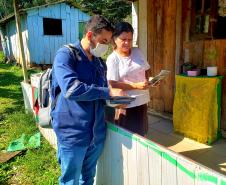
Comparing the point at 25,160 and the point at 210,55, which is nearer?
the point at 25,160

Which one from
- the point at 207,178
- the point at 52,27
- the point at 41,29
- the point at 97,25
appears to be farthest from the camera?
the point at 52,27

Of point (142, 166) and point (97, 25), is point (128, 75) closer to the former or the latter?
point (97, 25)

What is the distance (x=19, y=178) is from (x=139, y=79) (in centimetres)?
209

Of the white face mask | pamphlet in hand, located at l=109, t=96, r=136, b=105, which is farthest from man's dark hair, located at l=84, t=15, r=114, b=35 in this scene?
pamphlet in hand, located at l=109, t=96, r=136, b=105

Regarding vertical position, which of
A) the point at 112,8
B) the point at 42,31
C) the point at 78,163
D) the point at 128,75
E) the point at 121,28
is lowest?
the point at 78,163

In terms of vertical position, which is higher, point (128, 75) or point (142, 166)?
point (128, 75)

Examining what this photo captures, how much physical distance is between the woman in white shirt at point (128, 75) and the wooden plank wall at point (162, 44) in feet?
6.69

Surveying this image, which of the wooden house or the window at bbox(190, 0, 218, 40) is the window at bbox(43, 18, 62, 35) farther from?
the window at bbox(190, 0, 218, 40)

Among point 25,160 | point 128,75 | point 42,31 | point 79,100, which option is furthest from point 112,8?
point 79,100

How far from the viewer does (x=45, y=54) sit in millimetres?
14383

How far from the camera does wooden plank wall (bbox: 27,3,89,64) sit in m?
13.7

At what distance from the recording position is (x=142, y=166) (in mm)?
2084

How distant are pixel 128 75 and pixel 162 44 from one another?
2400 mm

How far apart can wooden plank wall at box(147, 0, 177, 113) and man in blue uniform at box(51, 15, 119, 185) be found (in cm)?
279
